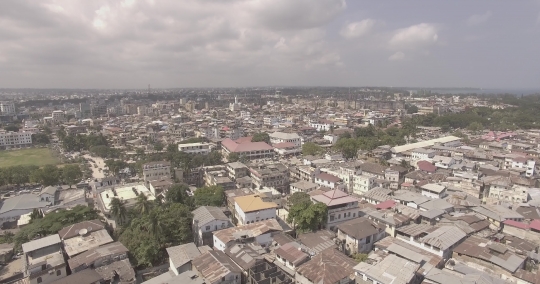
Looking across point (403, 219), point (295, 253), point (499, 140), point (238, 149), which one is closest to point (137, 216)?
point (295, 253)

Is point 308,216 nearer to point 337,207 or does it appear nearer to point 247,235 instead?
point 337,207

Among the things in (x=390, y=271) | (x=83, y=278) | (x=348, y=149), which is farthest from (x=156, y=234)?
(x=348, y=149)

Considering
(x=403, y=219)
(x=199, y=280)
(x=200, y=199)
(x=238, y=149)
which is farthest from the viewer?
(x=238, y=149)

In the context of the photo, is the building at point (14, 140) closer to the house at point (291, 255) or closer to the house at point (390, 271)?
the house at point (291, 255)

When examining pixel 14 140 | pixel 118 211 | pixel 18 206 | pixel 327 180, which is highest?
pixel 118 211

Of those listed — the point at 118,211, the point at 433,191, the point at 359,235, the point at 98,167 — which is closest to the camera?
the point at 359,235

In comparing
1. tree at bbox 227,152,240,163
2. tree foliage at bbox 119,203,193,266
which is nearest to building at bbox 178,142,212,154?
tree at bbox 227,152,240,163

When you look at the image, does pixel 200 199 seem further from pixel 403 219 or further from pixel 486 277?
pixel 486 277
